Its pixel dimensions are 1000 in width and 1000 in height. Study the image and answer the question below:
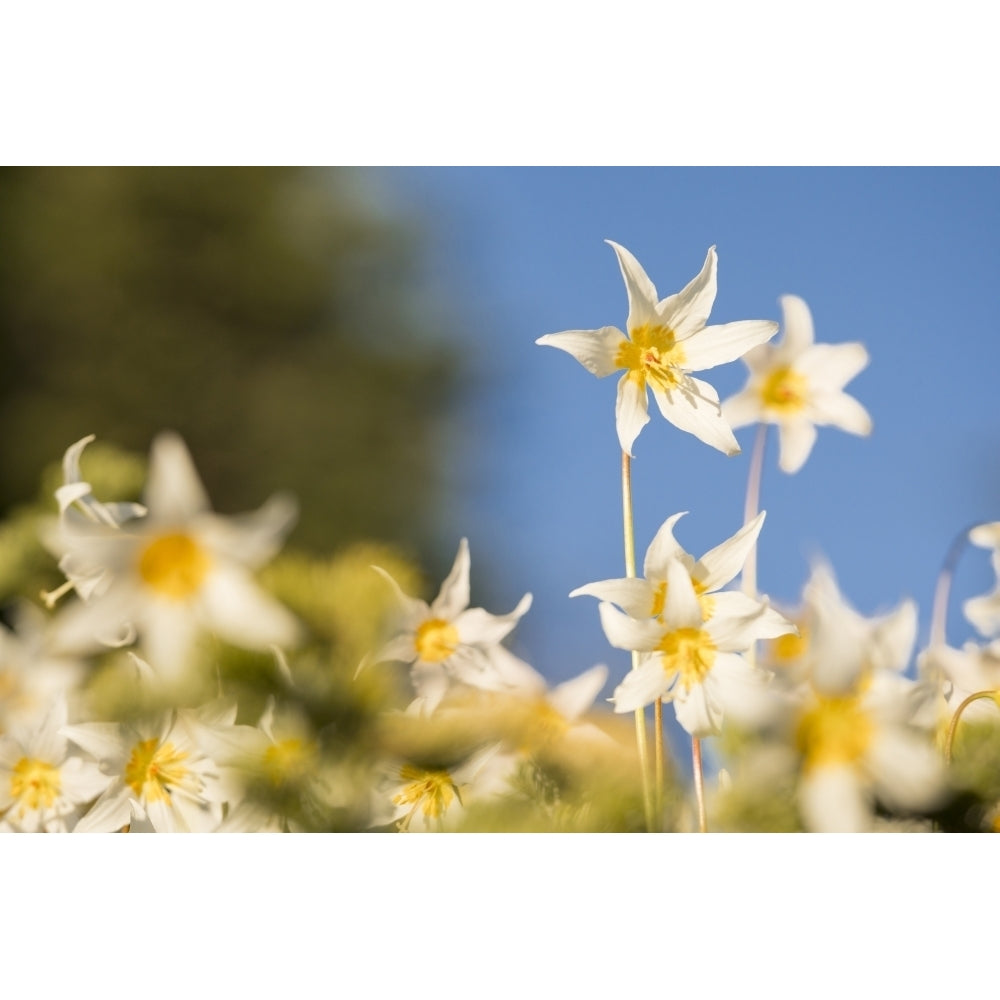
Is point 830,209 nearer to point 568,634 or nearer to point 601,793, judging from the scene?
point 568,634

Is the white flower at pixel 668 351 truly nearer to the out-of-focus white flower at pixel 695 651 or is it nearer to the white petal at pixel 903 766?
the out-of-focus white flower at pixel 695 651

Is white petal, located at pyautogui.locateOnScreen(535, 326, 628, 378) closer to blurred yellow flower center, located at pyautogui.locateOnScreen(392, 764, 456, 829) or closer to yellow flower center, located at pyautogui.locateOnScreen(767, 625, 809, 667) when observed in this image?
yellow flower center, located at pyautogui.locateOnScreen(767, 625, 809, 667)

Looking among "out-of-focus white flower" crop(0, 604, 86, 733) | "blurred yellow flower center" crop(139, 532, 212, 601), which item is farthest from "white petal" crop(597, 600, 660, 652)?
"out-of-focus white flower" crop(0, 604, 86, 733)

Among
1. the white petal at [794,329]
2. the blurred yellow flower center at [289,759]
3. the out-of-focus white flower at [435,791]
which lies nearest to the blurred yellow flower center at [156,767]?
the blurred yellow flower center at [289,759]

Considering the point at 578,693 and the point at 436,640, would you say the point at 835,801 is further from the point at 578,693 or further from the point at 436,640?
the point at 436,640

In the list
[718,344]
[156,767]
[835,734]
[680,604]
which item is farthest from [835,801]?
[156,767]
